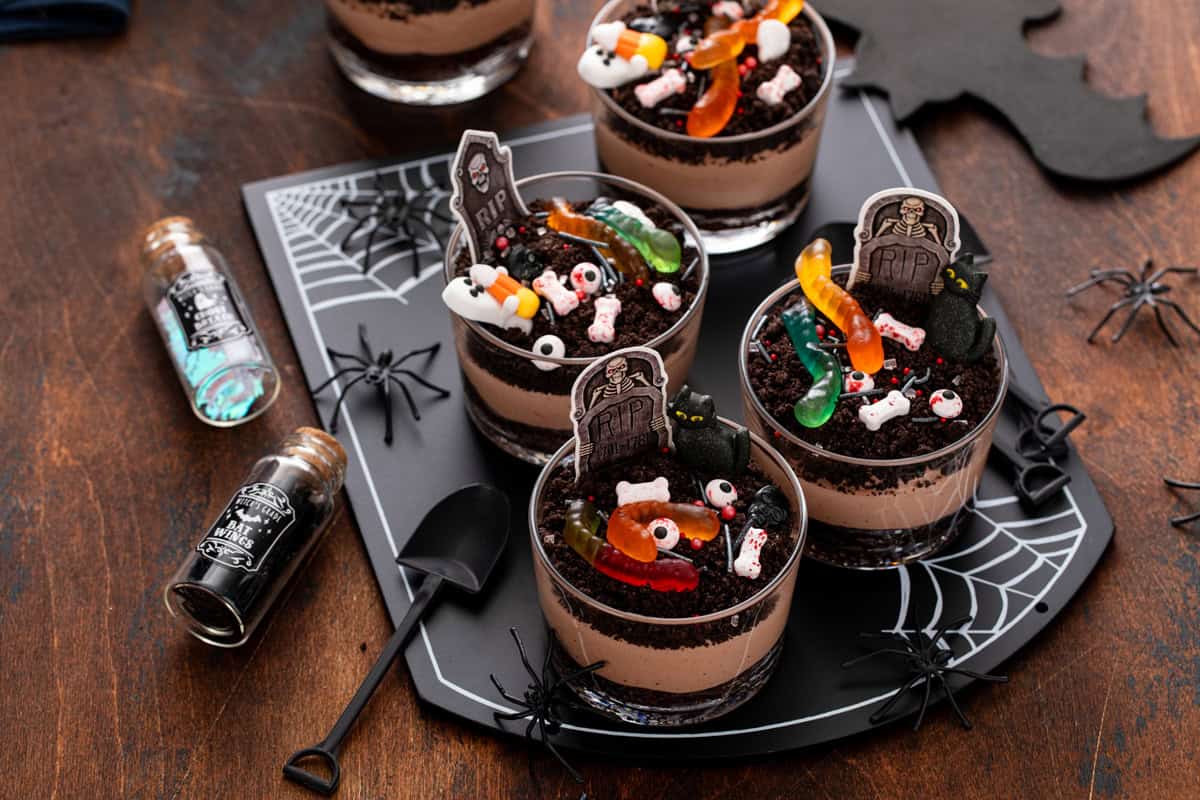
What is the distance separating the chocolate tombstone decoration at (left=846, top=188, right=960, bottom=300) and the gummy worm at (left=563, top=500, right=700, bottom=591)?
1.68 ft

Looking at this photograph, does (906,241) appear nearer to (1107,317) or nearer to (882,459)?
(882,459)

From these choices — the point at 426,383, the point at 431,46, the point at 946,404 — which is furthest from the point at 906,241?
the point at 431,46

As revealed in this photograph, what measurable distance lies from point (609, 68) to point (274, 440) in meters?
0.73

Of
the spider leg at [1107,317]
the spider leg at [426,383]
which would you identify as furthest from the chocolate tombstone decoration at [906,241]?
the spider leg at [426,383]

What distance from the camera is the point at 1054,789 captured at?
5.40ft

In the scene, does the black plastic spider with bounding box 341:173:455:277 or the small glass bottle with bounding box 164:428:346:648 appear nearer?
the small glass bottle with bounding box 164:428:346:648

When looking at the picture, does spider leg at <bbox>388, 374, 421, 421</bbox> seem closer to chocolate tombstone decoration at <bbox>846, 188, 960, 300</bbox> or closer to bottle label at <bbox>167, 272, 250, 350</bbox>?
bottle label at <bbox>167, 272, 250, 350</bbox>

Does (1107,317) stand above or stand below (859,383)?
below

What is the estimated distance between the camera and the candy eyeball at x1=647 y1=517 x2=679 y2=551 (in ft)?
5.18

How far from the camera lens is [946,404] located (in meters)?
1.70

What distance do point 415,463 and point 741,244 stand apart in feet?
2.08

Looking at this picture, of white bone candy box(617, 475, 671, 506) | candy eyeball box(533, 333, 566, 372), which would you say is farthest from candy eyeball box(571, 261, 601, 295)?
white bone candy box(617, 475, 671, 506)

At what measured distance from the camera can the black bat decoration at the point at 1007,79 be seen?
228 cm

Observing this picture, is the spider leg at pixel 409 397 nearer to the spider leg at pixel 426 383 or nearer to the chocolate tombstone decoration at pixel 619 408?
the spider leg at pixel 426 383
